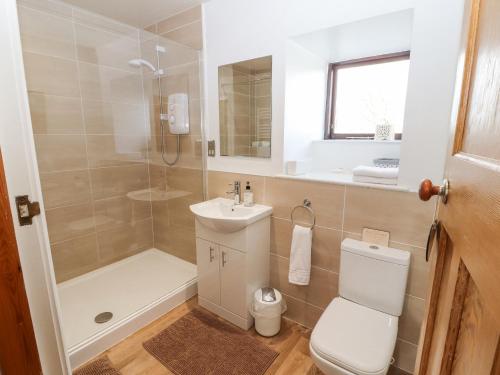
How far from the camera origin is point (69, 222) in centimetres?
227

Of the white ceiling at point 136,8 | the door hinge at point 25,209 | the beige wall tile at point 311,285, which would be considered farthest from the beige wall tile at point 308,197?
the white ceiling at point 136,8

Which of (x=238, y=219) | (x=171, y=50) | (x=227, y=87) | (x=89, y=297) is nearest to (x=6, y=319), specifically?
(x=238, y=219)

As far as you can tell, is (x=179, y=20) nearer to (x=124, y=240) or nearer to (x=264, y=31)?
(x=264, y=31)

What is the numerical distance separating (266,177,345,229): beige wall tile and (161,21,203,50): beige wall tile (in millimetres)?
1332

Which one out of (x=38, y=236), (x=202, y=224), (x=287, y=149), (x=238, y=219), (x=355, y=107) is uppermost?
(x=355, y=107)

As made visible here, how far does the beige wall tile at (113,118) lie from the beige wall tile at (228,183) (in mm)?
991

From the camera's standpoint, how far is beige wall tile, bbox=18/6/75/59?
1865 millimetres

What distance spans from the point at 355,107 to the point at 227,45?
1129 millimetres

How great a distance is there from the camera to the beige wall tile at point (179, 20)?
2.15m

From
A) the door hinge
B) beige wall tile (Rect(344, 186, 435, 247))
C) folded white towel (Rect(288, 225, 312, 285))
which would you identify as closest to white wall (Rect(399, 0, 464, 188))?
beige wall tile (Rect(344, 186, 435, 247))

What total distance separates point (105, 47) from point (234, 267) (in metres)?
A: 2.24

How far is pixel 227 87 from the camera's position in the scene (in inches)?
84.0

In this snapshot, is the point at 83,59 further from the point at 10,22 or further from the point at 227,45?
the point at 10,22

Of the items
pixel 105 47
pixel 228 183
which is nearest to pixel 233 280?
pixel 228 183
